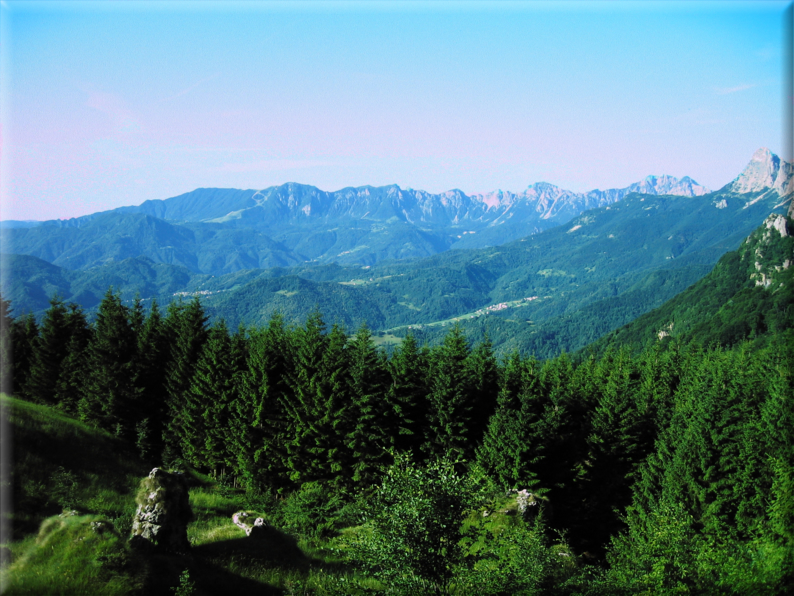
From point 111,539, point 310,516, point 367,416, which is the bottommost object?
point 310,516

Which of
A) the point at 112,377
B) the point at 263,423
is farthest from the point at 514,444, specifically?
the point at 112,377

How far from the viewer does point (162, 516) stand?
60.7 ft

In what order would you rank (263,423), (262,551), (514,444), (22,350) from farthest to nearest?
(22,350) → (263,423) → (514,444) → (262,551)

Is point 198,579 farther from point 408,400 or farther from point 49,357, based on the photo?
point 49,357

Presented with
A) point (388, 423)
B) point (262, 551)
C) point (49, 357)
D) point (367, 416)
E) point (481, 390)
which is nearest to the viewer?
point (262, 551)

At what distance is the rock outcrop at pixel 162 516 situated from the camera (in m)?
18.4

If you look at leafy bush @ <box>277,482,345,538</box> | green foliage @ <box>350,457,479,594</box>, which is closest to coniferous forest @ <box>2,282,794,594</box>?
leafy bush @ <box>277,482,345,538</box>

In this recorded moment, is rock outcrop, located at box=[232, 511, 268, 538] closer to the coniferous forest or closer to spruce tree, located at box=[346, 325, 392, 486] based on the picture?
the coniferous forest

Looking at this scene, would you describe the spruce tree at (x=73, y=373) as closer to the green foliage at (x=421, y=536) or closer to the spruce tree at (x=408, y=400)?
the spruce tree at (x=408, y=400)

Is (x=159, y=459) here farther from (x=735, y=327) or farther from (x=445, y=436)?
(x=735, y=327)

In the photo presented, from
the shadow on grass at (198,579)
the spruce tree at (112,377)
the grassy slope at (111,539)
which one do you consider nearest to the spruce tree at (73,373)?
the spruce tree at (112,377)

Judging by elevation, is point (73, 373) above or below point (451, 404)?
Result: above

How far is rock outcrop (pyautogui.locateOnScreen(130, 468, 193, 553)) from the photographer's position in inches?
723

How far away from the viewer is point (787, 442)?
32.3m
